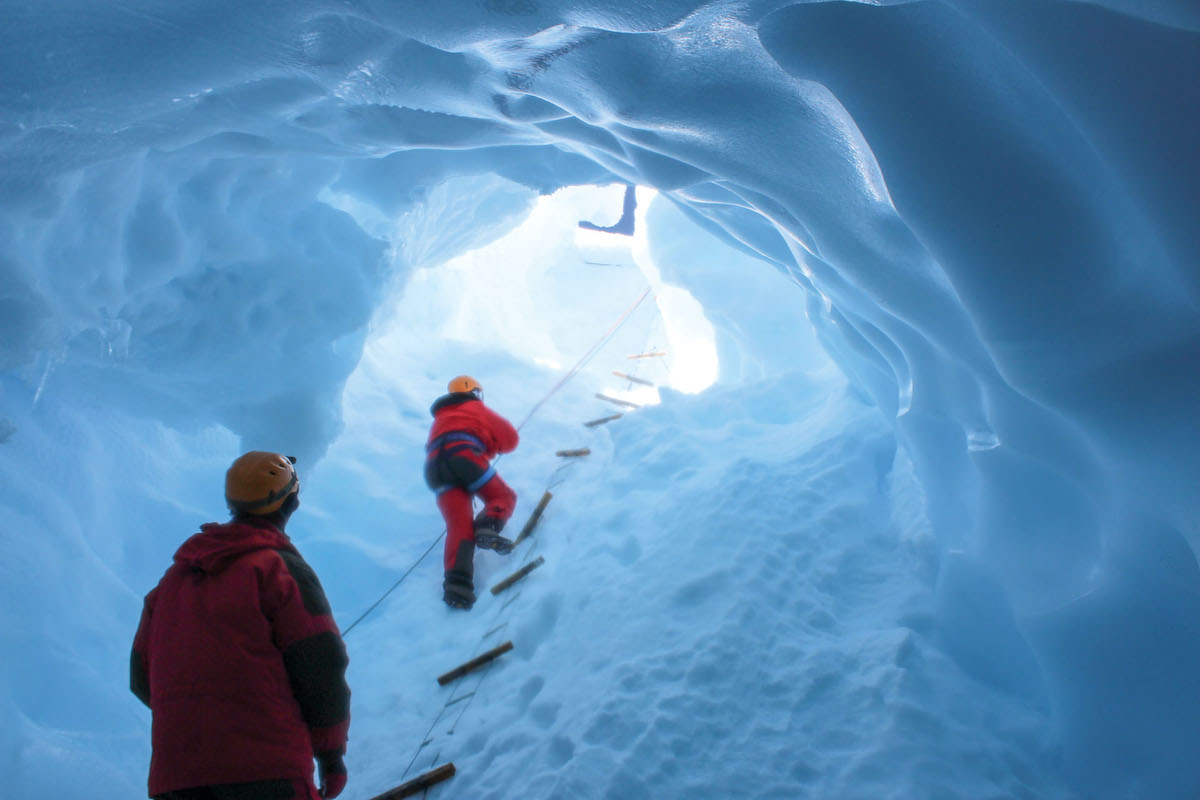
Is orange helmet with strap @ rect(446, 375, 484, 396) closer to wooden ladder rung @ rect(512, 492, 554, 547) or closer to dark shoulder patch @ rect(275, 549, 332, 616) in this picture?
wooden ladder rung @ rect(512, 492, 554, 547)

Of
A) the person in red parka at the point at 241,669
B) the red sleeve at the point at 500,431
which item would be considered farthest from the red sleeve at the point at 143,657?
the red sleeve at the point at 500,431

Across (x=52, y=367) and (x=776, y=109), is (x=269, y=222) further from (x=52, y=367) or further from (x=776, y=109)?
(x=776, y=109)

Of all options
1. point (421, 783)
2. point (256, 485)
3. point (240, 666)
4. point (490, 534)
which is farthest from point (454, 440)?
point (240, 666)

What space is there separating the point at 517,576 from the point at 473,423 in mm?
1071

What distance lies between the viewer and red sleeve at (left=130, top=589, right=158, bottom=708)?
182 cm

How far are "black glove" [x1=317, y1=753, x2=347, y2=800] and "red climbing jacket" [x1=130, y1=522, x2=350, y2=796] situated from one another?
3.2 inches

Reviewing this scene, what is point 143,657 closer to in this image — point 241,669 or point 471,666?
point 241,669

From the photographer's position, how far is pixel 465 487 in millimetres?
3877

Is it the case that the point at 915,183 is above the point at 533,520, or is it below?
below

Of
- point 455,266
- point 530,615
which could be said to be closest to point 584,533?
point 530,615

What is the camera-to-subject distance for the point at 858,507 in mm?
3729

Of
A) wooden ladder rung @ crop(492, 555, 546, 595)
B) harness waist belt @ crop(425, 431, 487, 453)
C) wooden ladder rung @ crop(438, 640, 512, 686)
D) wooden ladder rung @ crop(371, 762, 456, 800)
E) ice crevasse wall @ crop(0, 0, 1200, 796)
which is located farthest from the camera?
harness waist belt @ crop(425, 431, 487, 453)

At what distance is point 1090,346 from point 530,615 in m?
2.75

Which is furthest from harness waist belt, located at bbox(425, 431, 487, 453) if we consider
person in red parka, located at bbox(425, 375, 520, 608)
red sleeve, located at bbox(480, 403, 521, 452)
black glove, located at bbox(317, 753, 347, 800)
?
black glove, located at bbox(317, 753, 347, 800)
